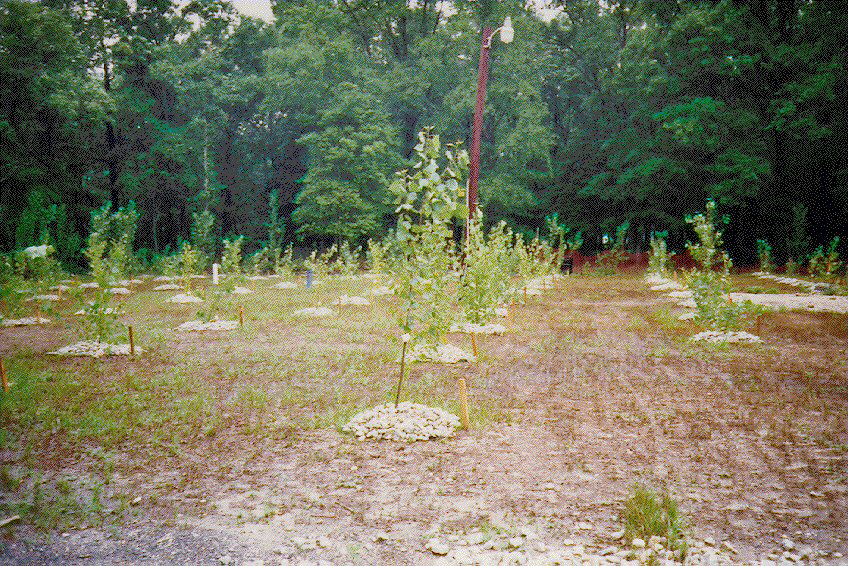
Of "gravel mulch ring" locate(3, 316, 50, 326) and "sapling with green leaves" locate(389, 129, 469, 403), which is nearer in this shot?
"sapling with green leaves" locate(389, 129, 469, 403)

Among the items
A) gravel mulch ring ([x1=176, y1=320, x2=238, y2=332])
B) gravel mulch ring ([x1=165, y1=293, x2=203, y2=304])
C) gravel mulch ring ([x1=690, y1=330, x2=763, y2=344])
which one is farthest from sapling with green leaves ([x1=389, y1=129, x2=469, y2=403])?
gravel mulch ring ([x1=165, y1=293, x2=203, y2=304])

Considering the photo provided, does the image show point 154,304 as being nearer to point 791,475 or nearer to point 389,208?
point 791,475

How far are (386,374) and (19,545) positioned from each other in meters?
4.45

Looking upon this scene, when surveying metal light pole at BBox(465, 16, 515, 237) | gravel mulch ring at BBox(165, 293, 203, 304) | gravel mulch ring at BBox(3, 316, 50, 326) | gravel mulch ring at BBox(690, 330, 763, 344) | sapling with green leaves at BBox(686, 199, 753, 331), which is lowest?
gravel mulch ring at BBox(3, 316, 50, 326)

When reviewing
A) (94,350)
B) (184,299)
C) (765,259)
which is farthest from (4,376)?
(765,259)

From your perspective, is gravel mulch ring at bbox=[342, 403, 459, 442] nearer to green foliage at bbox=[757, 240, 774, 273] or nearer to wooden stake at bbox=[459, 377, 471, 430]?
wooden stake at bbox=[459, 377, 471, 430]

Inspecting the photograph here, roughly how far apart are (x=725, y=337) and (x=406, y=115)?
32524mm

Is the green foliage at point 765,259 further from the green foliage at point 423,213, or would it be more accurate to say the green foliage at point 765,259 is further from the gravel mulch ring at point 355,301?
the green foliage at point 423,213

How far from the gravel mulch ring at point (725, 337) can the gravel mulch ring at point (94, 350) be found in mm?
8211

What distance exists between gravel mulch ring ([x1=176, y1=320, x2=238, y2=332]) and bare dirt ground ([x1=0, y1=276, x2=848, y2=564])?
16.2 ft

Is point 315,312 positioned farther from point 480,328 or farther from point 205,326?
point 480,328

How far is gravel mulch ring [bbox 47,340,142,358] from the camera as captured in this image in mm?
8703

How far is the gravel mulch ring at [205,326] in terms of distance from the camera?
11.2 m

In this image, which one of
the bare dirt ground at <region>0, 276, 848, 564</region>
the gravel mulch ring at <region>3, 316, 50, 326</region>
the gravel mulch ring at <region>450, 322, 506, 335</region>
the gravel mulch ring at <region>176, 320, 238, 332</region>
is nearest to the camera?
the bare dirt ground at <region>0, 276, 848, 564</region>
